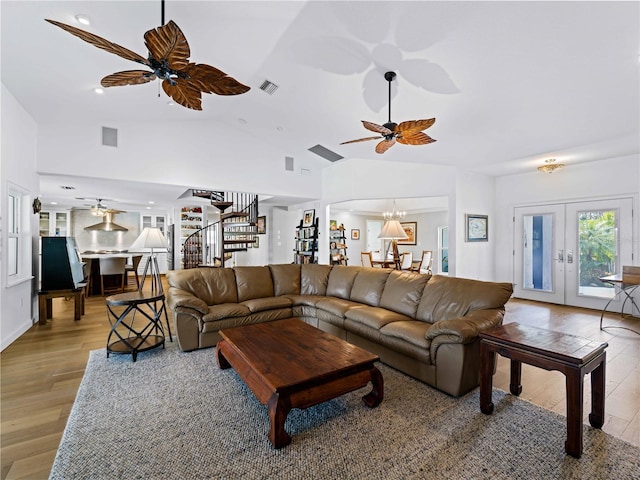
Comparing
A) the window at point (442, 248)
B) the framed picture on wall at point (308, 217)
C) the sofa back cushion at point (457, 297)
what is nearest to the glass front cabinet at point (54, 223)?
the framed picture on wall at point (308, 217)

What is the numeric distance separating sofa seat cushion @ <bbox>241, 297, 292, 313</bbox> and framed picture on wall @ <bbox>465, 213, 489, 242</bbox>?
13.4ft

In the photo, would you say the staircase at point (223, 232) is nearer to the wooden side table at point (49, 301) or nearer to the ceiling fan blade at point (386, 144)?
the wooden side table at point (49, 301)

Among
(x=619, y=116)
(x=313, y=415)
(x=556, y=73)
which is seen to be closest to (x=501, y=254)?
(x=619, y=116)

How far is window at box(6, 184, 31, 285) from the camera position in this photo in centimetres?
Answer: 381

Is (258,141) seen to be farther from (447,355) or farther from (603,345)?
(603,345)

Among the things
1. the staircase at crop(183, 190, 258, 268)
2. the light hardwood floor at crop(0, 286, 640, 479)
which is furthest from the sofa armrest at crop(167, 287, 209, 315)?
the staircase at crop(183, 190, 258, 268)

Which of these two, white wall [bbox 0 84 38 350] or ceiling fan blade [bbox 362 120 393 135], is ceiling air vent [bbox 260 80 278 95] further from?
white wall [bbox 0 84 38 350]

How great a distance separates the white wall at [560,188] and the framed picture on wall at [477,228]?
19.9 inches

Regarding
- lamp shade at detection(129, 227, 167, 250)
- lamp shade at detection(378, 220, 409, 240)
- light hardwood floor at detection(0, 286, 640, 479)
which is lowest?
light hardwood floor at detection(0, 286, 640, 479)

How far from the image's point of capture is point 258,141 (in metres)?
6.49

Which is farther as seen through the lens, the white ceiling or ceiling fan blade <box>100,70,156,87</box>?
the white ceiling

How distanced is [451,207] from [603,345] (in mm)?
4112

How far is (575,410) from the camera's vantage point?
1.82 metres

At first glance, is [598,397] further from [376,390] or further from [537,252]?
[537,252]
